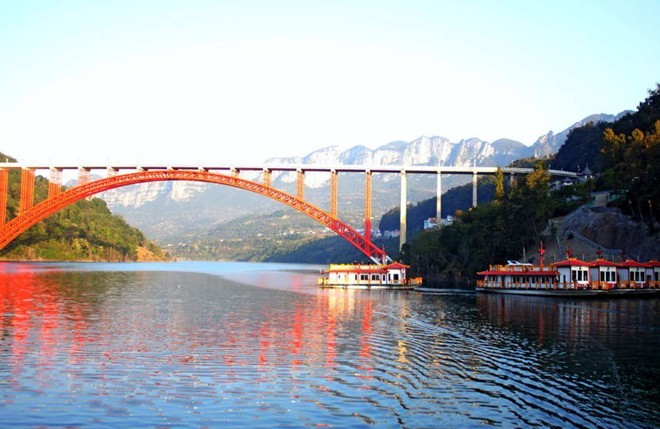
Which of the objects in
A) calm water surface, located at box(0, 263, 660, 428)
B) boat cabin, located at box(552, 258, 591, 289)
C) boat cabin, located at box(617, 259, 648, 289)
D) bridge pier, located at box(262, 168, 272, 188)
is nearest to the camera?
calm water surface, located at box(0, 263, 660, 428)

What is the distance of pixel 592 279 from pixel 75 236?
384 ft

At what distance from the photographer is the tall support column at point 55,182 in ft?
293

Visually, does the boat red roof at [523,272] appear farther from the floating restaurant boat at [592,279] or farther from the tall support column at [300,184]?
the tall support column at [300,184]

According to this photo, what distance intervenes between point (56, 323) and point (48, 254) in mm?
112403

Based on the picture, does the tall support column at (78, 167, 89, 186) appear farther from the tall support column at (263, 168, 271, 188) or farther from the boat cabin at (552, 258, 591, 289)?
the boat cabin at (552, 258, 591, 289)

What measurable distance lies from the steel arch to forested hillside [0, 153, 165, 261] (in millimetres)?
26092

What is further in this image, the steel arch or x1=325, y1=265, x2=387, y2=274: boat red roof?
the steel arch

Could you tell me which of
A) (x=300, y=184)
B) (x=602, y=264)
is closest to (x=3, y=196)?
(x=300, y=184)

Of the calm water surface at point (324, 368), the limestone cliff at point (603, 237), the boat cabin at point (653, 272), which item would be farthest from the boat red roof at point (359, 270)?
the calm water surface at point (324, 368)

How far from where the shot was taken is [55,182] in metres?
91.0

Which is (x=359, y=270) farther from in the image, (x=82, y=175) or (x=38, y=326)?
(x=38, y=326)

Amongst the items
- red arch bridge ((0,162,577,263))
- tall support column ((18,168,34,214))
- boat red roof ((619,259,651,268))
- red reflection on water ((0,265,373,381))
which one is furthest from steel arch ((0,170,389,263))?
red reflection on water ((0,265,373,381))

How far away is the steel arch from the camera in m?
77.5

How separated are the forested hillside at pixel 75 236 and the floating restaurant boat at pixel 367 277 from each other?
6597 centimetres
